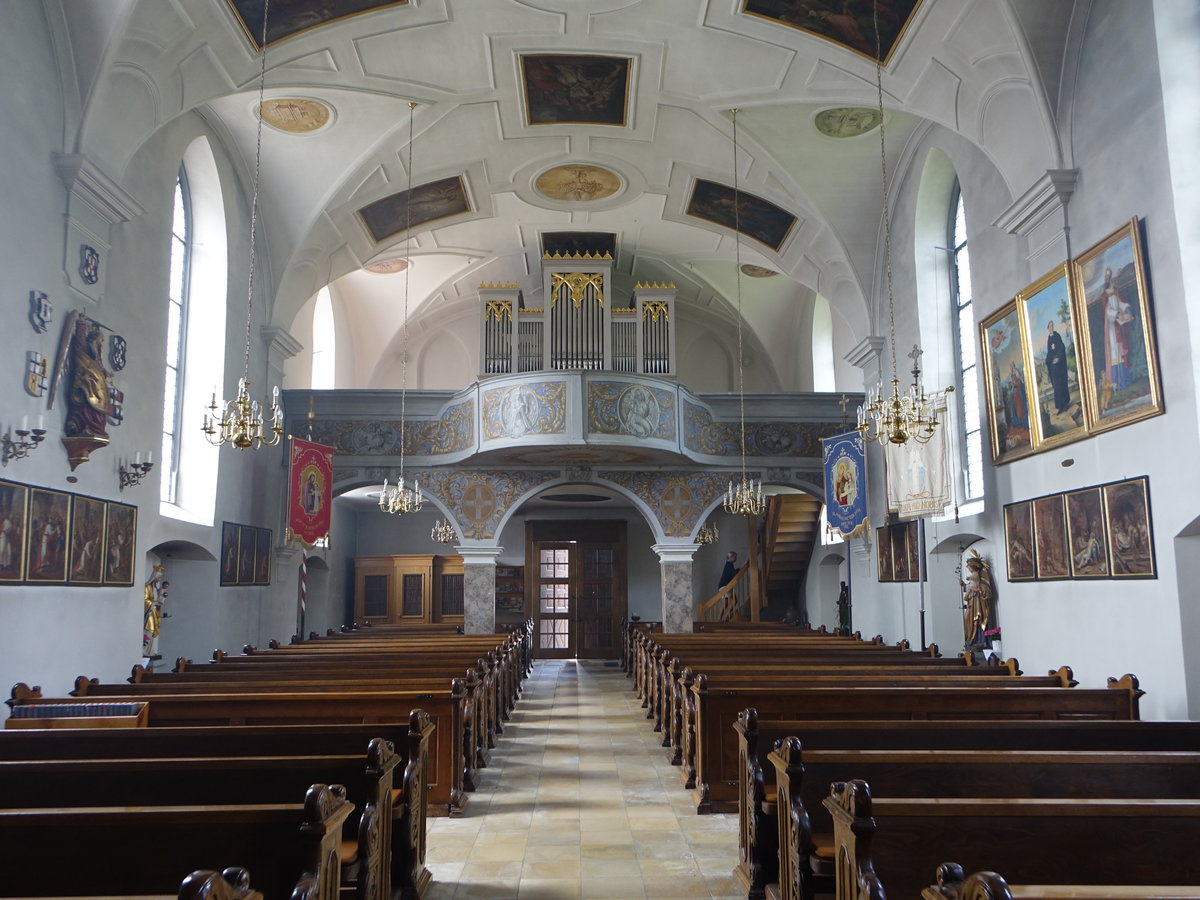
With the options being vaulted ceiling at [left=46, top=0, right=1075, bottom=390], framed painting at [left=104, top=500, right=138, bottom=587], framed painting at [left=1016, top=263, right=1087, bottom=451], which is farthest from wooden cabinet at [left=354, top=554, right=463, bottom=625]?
framed painting at [left=1016, top=263, right=1087, bottom=451]

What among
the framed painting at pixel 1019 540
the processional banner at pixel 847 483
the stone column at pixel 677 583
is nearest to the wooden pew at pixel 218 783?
the framed painting at pixel 1019 540

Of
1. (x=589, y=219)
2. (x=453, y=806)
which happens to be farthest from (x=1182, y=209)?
(x=589, y=219)

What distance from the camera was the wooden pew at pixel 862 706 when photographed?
253 inches

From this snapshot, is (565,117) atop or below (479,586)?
atop

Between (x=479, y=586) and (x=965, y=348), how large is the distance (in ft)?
30.0

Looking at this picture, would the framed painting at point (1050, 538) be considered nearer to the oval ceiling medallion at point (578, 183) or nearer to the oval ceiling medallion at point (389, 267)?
the oval ceiling medallion at point (578, 183)

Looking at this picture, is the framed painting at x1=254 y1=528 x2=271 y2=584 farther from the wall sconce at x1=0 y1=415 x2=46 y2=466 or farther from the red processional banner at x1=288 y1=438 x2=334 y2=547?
the wall sconce at x1=0 y1=415 x2=46 y2=466

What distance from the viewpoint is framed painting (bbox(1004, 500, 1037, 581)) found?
31.6 feet

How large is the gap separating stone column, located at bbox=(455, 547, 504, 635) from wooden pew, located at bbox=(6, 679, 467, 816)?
935 cm

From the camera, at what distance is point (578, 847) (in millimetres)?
6207

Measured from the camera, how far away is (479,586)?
16.6m

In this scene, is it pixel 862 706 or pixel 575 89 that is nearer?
pixel 862 706

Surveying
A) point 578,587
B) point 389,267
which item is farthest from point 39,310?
point 578,587

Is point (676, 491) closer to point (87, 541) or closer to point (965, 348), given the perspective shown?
point (965, 348)
